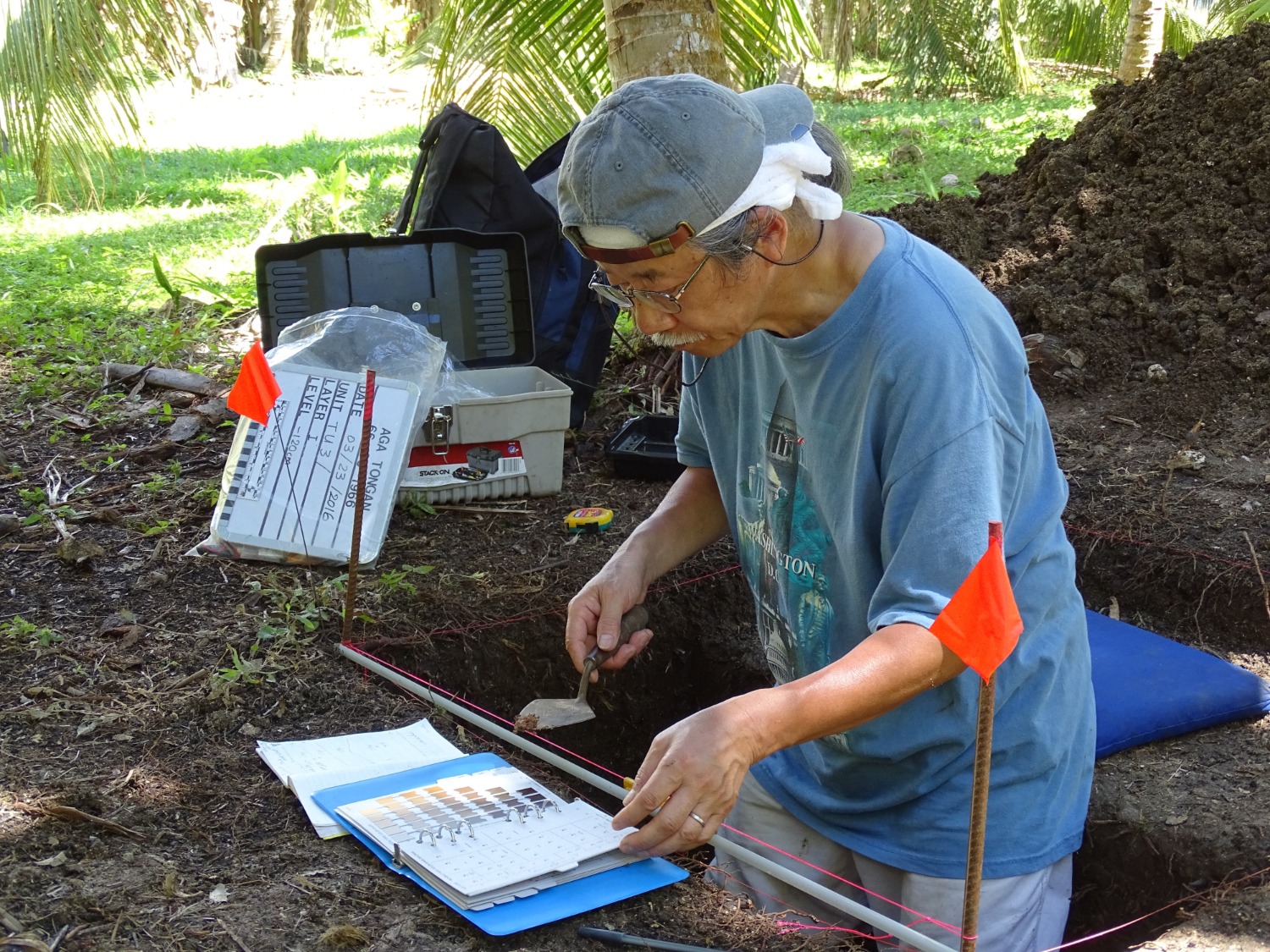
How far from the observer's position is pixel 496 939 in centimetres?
166

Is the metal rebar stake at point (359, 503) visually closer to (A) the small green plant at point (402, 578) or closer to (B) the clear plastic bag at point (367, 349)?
(A) the small green plant at point (402, 578)

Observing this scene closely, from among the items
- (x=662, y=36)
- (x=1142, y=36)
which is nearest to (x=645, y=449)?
(x=662, y=36)

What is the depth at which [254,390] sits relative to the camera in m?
2.66

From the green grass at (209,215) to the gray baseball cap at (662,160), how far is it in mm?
3589

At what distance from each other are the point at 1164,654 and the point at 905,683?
4.72 feet

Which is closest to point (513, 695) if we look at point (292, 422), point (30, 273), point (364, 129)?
point (292, 422)

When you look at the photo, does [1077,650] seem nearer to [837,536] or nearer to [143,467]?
[837,536]

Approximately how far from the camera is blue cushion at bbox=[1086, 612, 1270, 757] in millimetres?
2408

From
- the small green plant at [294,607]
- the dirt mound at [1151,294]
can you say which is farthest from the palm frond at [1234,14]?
the small green plant at [294,607]

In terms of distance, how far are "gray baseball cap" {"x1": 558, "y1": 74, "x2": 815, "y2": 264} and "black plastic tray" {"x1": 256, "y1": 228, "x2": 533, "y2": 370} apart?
90.4 inches

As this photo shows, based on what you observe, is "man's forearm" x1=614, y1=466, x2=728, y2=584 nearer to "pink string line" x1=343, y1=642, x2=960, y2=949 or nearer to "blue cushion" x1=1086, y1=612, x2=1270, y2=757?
"pink string line" x1=343, y1=642, x2=960, y2=949

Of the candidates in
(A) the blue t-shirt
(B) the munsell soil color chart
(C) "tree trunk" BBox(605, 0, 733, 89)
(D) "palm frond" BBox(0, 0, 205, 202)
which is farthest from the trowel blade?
(D) "palm frond" BBox(0, 0, 205, 202)

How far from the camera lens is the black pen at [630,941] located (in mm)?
1670

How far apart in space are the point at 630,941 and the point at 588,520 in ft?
6.00
